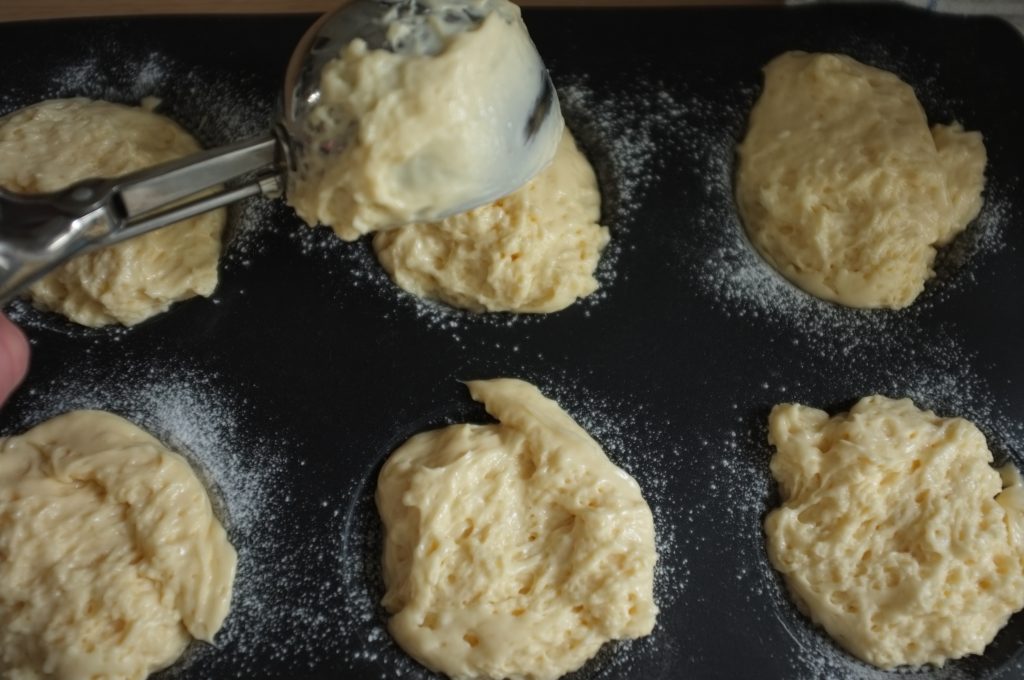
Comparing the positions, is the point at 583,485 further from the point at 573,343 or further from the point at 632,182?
the point at 632,182

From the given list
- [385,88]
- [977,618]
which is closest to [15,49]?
[385,88]

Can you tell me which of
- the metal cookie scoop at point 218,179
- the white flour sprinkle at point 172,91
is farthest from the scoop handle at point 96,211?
the white flour sprinkle at point 172,91

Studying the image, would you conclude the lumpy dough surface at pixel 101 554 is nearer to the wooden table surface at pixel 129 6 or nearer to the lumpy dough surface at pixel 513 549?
the lumpy dough surface at pixel 513 549

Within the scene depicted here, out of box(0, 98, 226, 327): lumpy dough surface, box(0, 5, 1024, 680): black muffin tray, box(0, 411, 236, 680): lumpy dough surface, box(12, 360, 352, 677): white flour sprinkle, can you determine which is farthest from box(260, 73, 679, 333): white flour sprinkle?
box(0, 411, 236, 680): lumpy dough surface

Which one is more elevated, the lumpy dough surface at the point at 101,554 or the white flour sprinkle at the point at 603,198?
the white flour sprinkle at the point at 603,198

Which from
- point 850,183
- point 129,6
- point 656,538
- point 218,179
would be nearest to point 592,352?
point 656,538
